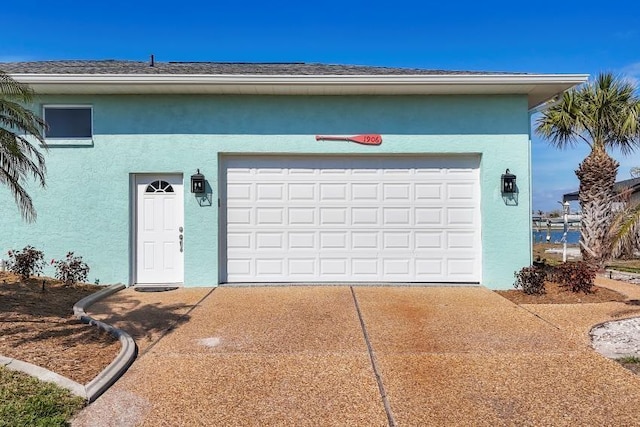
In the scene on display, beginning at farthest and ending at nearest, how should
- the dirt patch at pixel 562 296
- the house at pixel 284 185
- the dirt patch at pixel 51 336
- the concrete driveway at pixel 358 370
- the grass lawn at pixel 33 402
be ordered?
the house at pixel 284 185
the dirt patch at pixel 562 296
the dirt patch at pixel 51 336
the concrete driveway at pixel 358 370
the grass lawn at pixel 33 402

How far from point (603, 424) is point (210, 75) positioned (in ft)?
25.2

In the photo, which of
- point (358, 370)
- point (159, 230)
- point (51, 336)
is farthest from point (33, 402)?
point (159, 230)

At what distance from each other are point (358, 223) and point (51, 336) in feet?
18.5

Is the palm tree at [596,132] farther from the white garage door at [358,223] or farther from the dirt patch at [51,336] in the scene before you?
the dirt patch at [51,336]

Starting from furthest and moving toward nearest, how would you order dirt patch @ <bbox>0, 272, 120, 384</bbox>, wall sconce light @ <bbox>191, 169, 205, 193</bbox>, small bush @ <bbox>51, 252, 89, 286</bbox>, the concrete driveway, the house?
1. the house
2. wall sconce light @ <bbox>191, 169, 205, 193</bbox>
3. small bush @ <bbox>51, 252, 89, 286</bbox>
4. dirt patch @ <bbox>0, 272, 120, 384</bbox>
5. the concrete driveway

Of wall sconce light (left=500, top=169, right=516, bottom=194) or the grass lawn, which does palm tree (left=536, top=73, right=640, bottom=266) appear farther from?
the grass lawn

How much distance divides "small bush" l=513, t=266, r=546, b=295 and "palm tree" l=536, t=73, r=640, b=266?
13.5 feet

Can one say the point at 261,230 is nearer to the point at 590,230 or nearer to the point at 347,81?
the point at 347,81

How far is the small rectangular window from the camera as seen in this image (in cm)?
837

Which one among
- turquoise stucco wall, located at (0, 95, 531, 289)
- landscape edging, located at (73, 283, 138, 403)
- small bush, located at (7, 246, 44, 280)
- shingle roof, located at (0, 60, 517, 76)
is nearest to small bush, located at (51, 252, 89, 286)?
turquoise stucco wall, located at (0, 95, 531, 289)

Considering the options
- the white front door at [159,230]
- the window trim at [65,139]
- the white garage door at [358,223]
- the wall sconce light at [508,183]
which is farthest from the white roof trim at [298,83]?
the white front door at [159,230]

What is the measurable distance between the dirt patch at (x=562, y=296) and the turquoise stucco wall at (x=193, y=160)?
74 centimetres

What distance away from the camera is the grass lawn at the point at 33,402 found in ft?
9.96

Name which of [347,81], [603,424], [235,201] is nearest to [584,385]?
[603,424]
